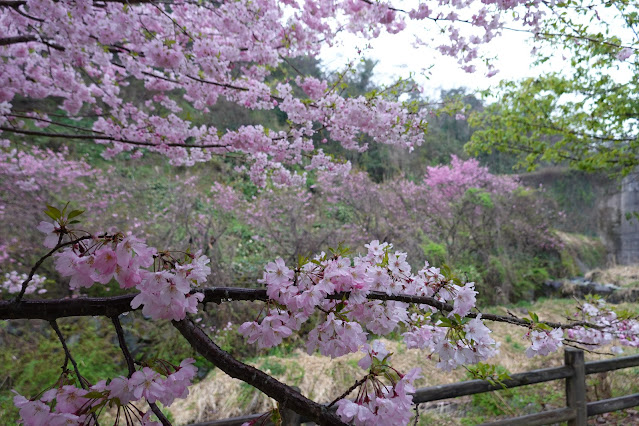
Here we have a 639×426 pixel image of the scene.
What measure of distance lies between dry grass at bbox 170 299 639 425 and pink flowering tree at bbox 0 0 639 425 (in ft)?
1.79

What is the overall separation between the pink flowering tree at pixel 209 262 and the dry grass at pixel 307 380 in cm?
55

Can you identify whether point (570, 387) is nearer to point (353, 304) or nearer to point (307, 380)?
point (307, 380)

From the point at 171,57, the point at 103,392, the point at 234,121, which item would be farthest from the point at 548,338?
the point at 234,121

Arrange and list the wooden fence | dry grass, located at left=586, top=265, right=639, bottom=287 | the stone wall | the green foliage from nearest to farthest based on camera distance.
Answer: the wooden fence
the green foliage
dry grass, located at left=586, top=265, right=639, bottom=287
the stone wall

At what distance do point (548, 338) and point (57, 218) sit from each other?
4.39 feet

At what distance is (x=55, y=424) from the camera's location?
23.8 inches

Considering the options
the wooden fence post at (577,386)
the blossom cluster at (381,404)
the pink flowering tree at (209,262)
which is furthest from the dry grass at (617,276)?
the blossom cluster at (381,404)

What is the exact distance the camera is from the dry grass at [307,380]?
11.1 feet

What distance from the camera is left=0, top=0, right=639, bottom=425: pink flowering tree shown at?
685 millimetres

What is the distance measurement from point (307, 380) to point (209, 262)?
305 centimetres

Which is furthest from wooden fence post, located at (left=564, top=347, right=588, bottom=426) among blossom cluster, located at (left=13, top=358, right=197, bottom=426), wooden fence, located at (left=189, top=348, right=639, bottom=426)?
blossom cluster, located at (left=13, top=358, right=197, bottom=426)

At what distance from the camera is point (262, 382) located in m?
0.72

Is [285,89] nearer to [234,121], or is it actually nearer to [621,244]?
[234,121]

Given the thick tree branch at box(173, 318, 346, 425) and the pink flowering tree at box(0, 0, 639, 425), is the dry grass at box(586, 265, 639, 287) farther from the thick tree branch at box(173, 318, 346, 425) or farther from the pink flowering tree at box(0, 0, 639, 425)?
the thick tree branch at box(173, 318, 346, 425)
